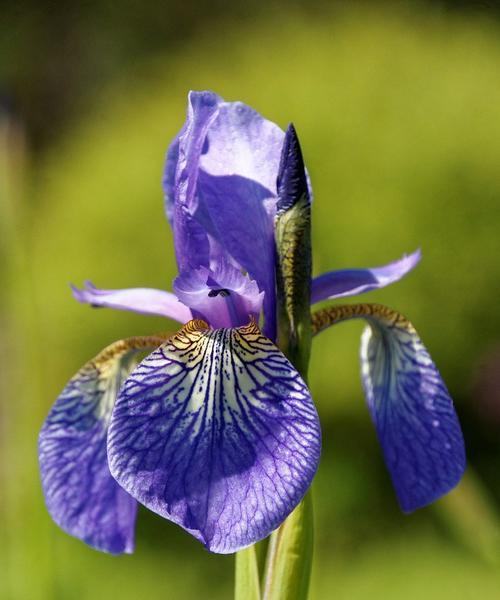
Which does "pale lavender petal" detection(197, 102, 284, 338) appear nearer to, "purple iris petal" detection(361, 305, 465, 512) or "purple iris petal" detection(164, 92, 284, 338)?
"purple iris petal" detection(164, 92, 284, 338)

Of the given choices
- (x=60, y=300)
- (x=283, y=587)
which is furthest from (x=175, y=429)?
(x=60, y=300)

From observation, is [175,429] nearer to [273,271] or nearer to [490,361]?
[273,271]

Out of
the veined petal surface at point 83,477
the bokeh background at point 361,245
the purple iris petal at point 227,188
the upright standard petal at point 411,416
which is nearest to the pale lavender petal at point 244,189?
the purple iris petal at point 227,188

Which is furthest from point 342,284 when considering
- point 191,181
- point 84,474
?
point 84,474

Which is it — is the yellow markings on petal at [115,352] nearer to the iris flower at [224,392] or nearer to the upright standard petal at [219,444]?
the iris flower at [224,392]

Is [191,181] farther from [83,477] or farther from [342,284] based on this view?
[83,477]

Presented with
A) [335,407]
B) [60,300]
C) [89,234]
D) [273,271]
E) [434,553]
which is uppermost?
[273,271]

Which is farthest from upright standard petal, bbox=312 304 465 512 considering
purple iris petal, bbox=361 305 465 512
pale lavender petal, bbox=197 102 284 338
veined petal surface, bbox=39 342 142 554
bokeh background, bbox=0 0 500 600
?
bokeh background, bbox=0 0 500 600
